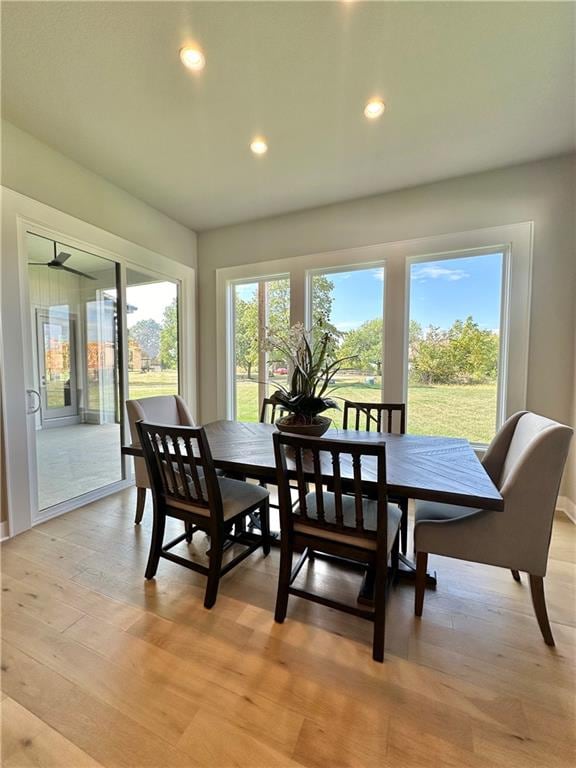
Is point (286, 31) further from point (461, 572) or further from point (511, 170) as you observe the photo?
point (461, 572)

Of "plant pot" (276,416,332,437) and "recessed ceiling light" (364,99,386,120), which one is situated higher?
"recessed ceiling light" (364,99,386,120)

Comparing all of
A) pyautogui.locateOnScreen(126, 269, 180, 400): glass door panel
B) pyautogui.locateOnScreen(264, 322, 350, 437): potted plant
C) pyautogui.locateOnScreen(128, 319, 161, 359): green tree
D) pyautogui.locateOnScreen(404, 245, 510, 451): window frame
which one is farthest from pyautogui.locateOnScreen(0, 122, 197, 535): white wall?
pyautogui.locateOnScreen(404, 245, 510, 451): window frame

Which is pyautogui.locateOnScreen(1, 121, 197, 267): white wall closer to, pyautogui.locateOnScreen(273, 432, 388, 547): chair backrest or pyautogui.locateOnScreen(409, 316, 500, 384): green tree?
pyautogui.locateOnScreen(273, 432, 388, 547): chair backrest

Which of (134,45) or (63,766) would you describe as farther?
(134,45)

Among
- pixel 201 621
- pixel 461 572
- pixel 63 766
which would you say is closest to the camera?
pixel 63 766

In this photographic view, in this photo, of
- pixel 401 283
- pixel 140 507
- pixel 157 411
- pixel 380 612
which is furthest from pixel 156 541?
pixel 401 283

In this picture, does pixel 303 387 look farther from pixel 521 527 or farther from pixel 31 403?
pixel 31 403

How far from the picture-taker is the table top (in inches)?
51.3

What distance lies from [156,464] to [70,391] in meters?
1.77

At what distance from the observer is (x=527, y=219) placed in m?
2.70

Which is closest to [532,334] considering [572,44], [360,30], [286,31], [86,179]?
[572,44]

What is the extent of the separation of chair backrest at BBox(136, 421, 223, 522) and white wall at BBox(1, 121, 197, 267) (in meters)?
2.22

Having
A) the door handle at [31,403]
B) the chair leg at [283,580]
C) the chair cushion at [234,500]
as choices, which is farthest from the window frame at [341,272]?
the door handle at [31,403]

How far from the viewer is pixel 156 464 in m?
1.82
